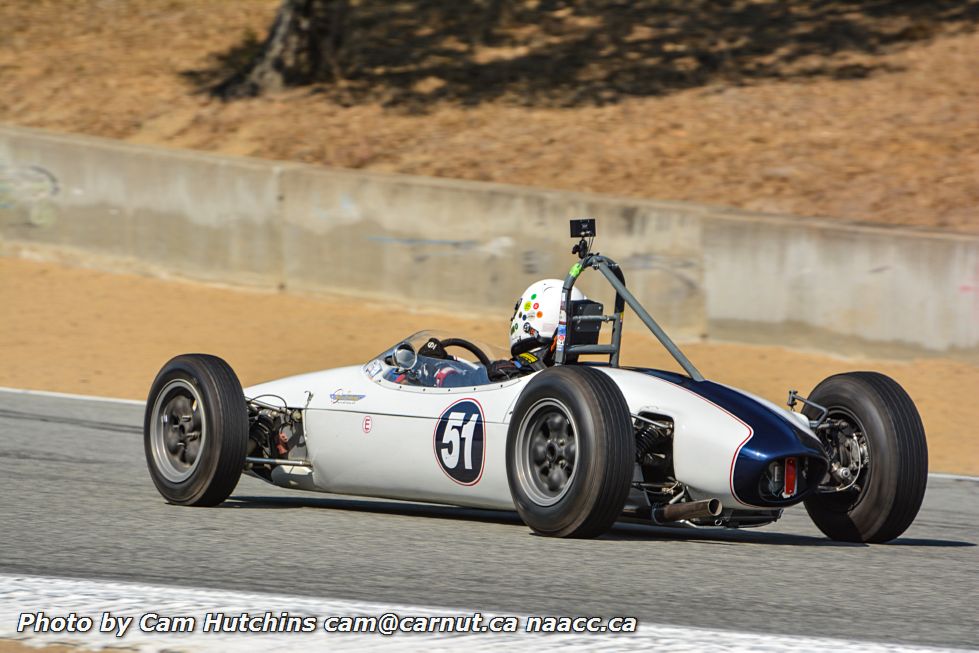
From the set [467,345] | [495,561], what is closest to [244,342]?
[467,345]

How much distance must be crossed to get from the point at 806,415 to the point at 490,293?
24.9 feet

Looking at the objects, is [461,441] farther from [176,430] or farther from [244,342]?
[244,342]

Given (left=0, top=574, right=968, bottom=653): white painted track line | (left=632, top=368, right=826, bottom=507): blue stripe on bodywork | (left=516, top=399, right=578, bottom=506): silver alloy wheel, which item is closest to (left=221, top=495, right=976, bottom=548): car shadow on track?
(left=516, top=399, right=578, bottom=506): silver alloy wheel

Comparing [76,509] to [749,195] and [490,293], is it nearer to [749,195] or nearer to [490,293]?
[490,293]

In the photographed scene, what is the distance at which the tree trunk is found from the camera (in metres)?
20.8

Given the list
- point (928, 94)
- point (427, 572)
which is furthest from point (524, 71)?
point (427, 572)

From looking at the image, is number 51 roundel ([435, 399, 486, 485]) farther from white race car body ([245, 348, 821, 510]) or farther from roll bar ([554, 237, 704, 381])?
roll bar ([554, 237, 704, 381])


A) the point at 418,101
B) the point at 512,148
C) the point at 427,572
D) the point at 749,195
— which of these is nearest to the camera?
the point at 427,572

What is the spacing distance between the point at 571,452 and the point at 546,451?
0.16m

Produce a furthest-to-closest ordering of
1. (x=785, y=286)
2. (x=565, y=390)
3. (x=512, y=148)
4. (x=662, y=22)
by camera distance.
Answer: (x=662, y=22) → (x=512, y=148) → (x=785, y=286) → (x=565, y=390)

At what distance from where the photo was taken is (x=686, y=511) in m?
6.32

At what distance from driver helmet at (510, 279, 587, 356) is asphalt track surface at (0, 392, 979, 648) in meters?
0.92

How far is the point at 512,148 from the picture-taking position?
714 inches

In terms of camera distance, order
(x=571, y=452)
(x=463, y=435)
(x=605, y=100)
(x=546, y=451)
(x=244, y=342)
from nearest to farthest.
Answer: (x=571, y=452), (x=546, y=451), (x=463, y=435), (x=244, y=342), (x=605, y=100)
